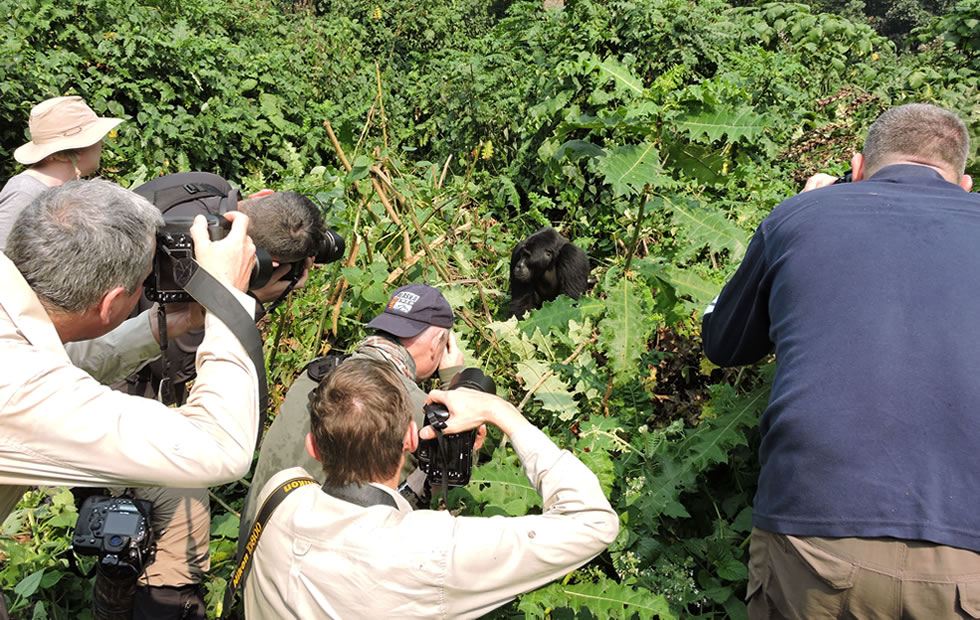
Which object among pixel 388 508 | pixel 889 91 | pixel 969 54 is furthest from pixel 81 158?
pixel 969 54

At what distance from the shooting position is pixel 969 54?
5816 mm

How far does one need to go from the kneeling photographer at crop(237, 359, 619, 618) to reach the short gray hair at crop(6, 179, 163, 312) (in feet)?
1.61

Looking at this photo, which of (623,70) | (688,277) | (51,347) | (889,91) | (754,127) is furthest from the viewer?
(889,91)

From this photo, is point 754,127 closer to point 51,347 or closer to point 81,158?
point 51,347

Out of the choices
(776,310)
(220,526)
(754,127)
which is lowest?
(220,526)

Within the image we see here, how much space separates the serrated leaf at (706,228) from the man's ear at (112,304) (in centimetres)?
163

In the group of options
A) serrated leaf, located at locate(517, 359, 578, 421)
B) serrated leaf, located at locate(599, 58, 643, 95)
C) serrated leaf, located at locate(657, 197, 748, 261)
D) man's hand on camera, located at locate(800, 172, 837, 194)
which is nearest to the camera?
man's hand on camera, located at locate(800, 172, 837, 194)

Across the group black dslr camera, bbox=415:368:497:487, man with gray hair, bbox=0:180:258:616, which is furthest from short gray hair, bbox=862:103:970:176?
man with gray hair, bbox=0:180:258:616

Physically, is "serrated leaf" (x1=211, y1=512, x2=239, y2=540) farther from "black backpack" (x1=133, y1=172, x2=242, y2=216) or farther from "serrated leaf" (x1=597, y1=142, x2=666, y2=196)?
"serrated leaf" (x1=597, y1=142, x2=666, y2=196)

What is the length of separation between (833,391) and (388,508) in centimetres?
92

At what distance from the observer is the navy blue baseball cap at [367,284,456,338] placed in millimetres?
2447

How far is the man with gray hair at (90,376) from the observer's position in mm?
1188

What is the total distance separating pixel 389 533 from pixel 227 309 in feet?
1.73

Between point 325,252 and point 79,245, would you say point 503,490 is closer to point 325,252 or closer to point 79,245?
point 325,252
